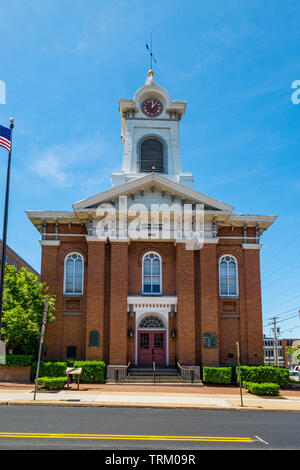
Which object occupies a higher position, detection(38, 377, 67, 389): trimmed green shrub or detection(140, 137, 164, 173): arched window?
detection(140, 137, 164, 173): arched window

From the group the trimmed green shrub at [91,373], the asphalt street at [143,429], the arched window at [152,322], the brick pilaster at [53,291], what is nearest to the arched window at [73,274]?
the brick pilaster at [53,291]

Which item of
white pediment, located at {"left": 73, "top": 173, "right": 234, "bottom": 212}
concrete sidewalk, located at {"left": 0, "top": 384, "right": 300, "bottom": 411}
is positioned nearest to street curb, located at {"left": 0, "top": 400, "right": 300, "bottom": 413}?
concrete sidewalk, located at {"left": 0, "top": 384, "right": 300, "bottom": 411}

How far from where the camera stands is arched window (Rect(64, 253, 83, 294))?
92.5 feet

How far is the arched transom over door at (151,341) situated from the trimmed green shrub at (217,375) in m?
3.08

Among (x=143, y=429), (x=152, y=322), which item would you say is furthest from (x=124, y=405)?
(x=152, y=322)

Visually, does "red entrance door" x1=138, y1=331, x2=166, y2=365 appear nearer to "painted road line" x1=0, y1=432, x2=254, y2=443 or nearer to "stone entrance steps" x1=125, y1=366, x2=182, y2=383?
"stone entrance steps" x1=125, y1=366, x2=182, y2=383

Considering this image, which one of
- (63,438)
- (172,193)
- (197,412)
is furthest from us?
(172,193)

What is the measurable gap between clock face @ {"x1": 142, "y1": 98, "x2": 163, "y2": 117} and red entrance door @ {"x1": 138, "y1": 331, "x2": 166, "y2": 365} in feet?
51.6

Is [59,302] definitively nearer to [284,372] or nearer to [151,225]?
[151,225]

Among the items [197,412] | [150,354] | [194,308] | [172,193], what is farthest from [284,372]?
[172,193]

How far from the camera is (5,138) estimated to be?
1873 centimetres

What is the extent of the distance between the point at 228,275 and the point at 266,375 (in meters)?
6.78
